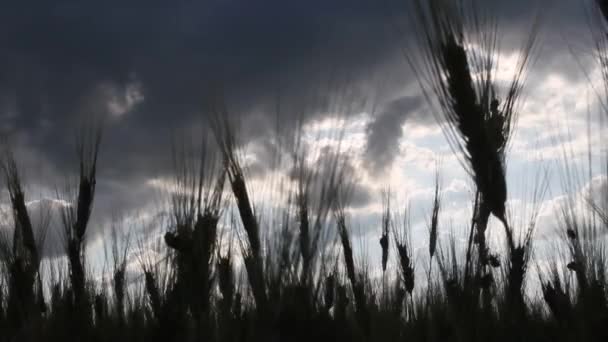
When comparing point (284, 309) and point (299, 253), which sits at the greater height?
point (299, 253)

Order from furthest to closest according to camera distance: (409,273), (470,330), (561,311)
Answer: (409,273)
(561,311)
(470,330)

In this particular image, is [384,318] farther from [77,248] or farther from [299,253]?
[299,253]

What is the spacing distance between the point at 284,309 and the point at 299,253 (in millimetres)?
301

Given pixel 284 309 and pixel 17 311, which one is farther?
pixel 17 311

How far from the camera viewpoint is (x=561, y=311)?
349 centimetres

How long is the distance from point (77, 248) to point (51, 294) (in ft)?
2.18

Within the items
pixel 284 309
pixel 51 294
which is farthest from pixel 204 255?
pixel 51 294

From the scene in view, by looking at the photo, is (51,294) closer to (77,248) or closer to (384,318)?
(77,248)

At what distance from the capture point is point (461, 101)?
9.48 ft

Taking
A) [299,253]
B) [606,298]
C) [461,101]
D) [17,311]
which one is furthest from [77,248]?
[606,298]

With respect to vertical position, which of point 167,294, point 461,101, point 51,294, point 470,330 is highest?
point 461,101

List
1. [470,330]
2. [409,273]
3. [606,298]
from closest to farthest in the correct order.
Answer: [470,330], [606,298], [409,273]

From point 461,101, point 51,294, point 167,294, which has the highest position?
point 461,101

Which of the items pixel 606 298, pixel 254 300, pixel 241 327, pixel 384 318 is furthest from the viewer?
pixel 384 318
